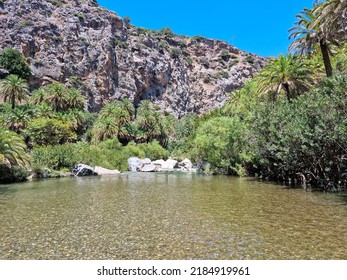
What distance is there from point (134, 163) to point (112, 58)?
45516 mm

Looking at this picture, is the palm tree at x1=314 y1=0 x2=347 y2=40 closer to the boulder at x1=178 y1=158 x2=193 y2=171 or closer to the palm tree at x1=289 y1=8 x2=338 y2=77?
the palm tree at x1=289 y1=8 x2=338 y2=77

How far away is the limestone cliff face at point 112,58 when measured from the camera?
266 feet

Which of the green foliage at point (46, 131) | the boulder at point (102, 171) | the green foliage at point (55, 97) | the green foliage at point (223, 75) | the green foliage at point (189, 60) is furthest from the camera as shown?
the green foliage at point (189, 60)

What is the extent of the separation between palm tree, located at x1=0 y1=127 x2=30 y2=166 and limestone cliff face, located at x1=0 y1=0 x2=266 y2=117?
169 ft

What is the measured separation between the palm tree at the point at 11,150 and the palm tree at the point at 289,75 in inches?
1012

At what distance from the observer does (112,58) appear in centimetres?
9031

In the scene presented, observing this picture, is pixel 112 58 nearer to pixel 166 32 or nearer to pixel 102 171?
pixel 166 32

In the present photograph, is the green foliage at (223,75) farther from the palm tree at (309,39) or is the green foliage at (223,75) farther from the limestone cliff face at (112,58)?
the palm tree at (309,39)

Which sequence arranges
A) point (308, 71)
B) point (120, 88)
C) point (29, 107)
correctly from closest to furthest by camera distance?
1. point (308, 71)
2. point (29, 107)
3. point (120, 88)

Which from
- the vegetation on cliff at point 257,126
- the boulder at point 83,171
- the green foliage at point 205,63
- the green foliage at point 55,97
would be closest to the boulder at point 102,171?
the vegetation on cliff at point 257,126

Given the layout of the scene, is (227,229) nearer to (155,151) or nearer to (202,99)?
(155,151)
